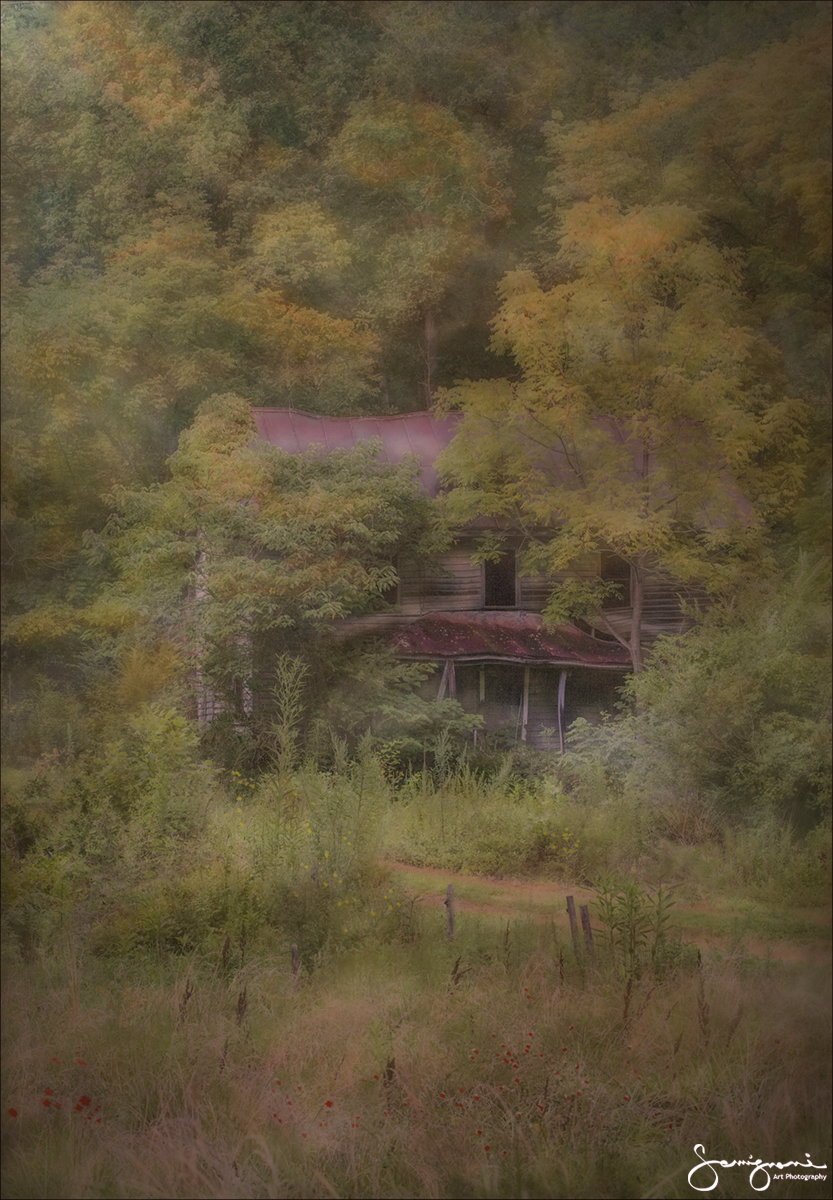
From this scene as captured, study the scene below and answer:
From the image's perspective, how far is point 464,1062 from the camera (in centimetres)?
321

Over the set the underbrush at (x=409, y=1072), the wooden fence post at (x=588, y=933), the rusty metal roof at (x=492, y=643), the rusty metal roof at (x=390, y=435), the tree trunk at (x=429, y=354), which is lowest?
the underbrush at (x=409, y=1072)

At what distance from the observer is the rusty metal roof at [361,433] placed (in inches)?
157

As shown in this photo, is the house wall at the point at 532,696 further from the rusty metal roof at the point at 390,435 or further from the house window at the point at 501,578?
the rusty metal roof at the point at 390,435

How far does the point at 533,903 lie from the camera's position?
3662mm

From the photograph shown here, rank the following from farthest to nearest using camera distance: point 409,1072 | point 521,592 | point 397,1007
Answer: point 521,592
point 397,1007
point 409,1072

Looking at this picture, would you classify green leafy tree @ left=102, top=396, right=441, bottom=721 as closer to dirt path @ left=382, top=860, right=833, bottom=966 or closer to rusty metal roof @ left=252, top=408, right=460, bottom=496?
rusty metal roof @ left=252, top=408, right=460, bottom=496

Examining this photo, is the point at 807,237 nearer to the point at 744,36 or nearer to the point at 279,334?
the point at 744,36

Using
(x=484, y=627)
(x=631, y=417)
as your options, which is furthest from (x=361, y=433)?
(x=631, y=417)

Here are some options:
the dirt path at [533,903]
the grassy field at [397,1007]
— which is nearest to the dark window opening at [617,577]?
the grassy field at [397,1007]

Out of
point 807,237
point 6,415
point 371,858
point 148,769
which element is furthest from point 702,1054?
point 6,415

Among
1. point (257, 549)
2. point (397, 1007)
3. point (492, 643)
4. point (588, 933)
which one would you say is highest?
point (257, 549)

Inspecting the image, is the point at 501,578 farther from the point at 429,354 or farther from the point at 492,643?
the point at 429,354

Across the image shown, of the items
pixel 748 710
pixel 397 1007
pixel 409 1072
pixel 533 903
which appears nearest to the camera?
pixel 409 1072

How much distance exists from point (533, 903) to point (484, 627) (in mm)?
1032
